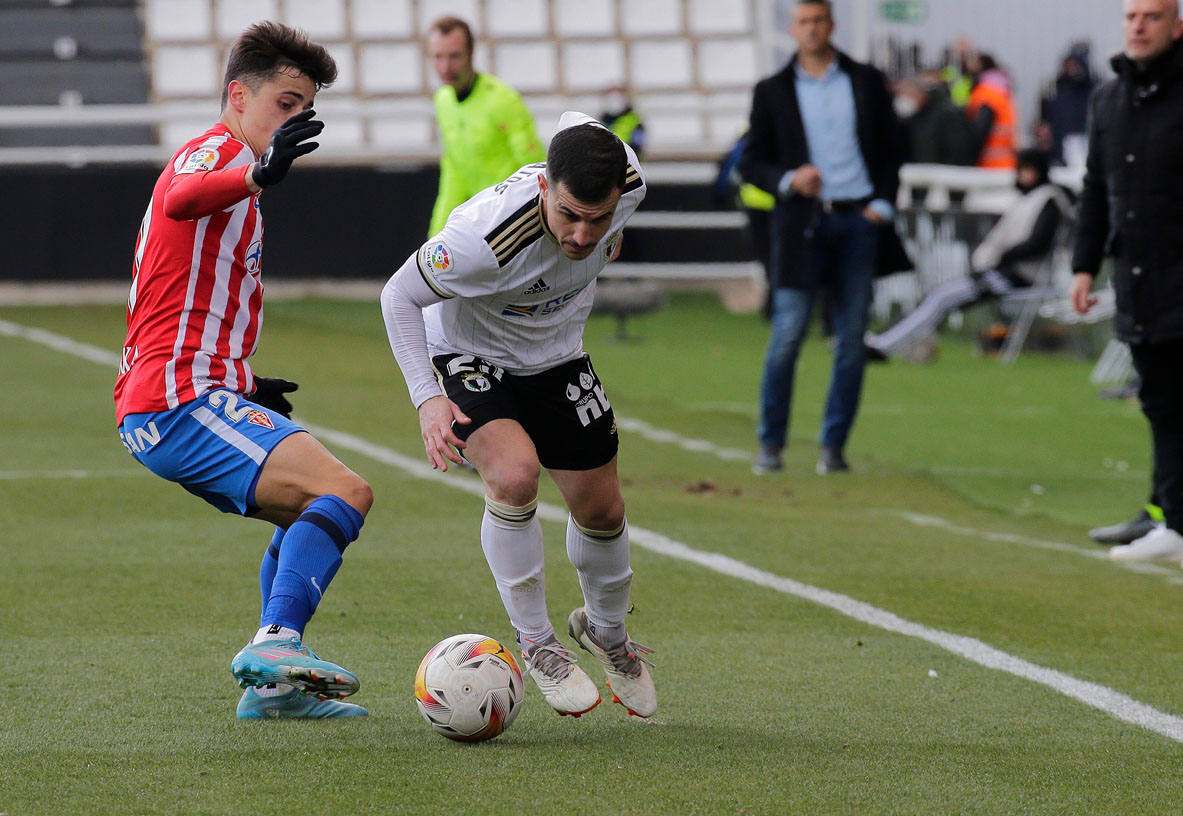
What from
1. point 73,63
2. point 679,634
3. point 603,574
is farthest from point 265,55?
point 73,63

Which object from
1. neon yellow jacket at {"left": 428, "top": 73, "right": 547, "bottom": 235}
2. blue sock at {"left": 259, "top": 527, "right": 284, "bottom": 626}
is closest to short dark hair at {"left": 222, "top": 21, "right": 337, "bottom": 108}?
blue sock at {"left": 259, "top": 527, "right": 284, "bottom": 626}

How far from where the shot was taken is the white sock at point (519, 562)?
4.55 metres

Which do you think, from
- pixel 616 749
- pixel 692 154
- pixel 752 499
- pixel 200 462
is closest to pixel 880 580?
pixel 752 499

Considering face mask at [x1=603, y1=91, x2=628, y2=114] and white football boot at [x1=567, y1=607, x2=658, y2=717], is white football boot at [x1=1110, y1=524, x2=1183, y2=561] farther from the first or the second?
face mask at [x1=603, y1=91, x2=628, y2=114]

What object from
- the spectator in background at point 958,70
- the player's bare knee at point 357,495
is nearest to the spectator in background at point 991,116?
the spectator in background at point 958,70

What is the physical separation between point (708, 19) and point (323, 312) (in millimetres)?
8506

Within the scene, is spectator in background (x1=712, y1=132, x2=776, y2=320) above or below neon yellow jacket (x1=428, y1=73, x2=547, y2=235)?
below

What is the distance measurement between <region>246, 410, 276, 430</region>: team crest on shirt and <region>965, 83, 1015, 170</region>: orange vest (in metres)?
17.1

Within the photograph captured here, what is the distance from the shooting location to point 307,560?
4.25 m

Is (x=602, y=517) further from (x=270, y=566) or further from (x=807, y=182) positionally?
(x=807, y=182)

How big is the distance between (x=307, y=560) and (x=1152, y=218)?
405 cm

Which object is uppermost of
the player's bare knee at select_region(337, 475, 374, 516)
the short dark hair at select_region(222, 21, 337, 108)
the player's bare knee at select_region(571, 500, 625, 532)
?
the short dark hair at select_region(222, 21, 337, 108)

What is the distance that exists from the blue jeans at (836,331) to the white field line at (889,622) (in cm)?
159

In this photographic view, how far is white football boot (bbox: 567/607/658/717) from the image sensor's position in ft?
15.0
